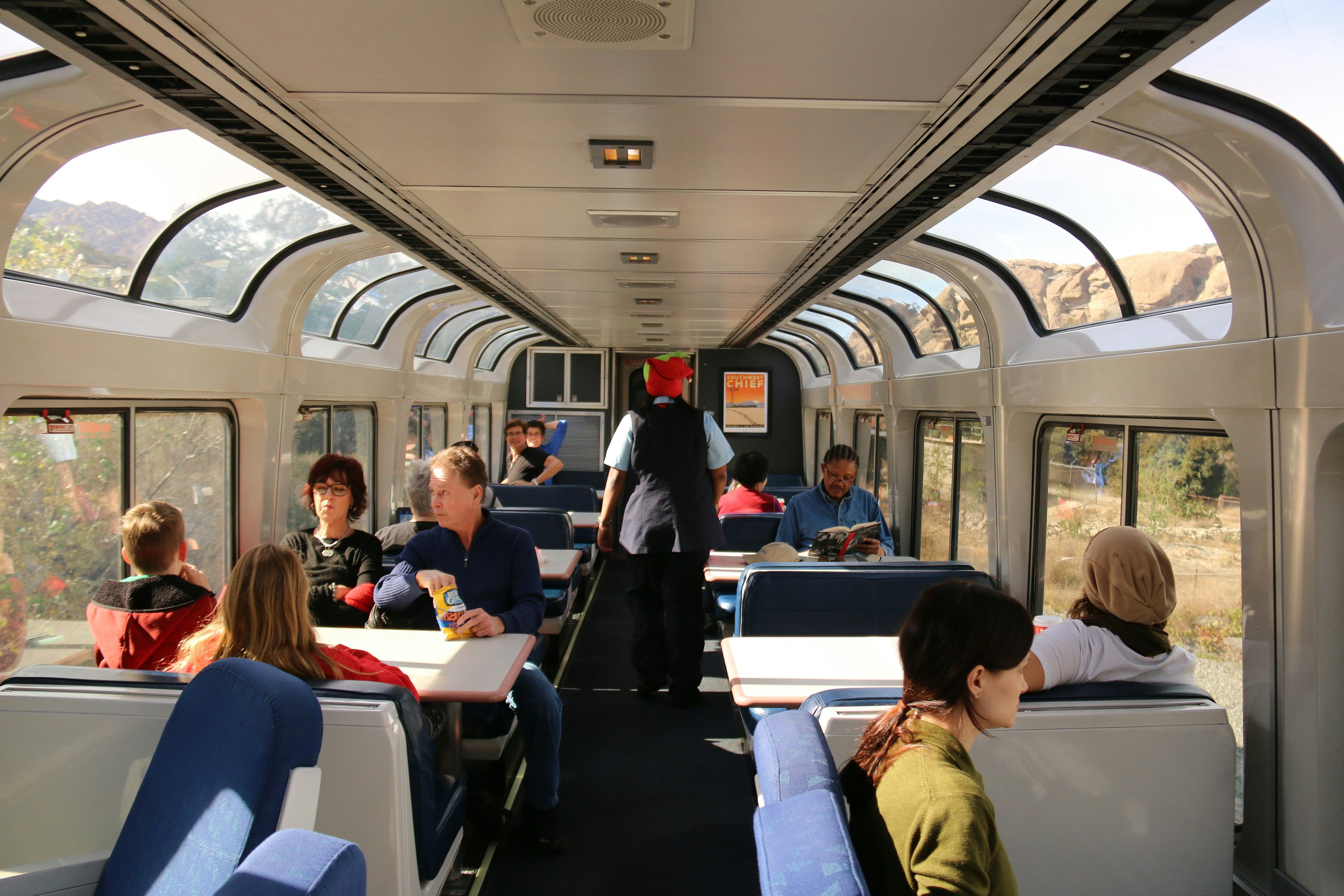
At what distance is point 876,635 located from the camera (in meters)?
3.73

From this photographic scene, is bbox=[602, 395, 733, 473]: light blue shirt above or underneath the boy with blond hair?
above

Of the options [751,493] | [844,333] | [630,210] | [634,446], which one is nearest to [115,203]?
[630,210]

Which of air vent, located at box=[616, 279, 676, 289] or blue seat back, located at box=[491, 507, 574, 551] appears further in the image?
blue seat back, located at box=[491, 507, 574, 551]

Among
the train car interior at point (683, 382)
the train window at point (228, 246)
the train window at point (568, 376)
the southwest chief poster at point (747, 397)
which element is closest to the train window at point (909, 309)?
the train car interior at point (683, 382)

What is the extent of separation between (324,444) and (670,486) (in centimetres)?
300

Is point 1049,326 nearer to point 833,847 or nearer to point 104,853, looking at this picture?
point 833,847

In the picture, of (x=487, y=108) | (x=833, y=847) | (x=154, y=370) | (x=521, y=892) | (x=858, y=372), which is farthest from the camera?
(x=858, y=372)

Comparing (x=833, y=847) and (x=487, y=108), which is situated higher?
(x=487, y=108)

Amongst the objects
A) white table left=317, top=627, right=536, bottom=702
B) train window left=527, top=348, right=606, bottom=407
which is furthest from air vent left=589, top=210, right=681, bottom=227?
train window left=527, top=348, right=606, bottom=407

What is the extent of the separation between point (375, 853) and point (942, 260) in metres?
3.83

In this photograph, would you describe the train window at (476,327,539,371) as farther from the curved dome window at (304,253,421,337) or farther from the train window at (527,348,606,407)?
the curved dome window at (304,253,421,337)

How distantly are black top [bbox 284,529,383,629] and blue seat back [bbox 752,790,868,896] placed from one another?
2.78 m

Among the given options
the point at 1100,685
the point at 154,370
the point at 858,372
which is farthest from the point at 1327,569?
the point at 858,372

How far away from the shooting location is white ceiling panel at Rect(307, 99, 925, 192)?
2.17m
